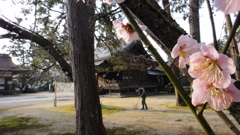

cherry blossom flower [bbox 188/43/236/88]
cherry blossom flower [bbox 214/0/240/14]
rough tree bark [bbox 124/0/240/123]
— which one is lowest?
cherry blossom flower [bbox 188/43/236/88]

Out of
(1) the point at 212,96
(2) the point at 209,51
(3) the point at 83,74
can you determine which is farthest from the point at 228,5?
(3) the point at 83,74

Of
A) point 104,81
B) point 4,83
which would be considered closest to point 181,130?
point 104,81

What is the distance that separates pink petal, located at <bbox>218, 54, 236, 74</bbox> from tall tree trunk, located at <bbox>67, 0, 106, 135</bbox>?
257cm

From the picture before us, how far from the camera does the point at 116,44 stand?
5055 millimetres

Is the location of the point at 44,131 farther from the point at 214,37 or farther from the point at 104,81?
the point at 104,81

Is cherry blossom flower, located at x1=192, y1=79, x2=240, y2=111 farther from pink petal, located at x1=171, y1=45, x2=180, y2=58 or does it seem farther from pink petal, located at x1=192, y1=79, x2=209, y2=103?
pink petal, located at x1=171, y1=45, x2=180, y2=58

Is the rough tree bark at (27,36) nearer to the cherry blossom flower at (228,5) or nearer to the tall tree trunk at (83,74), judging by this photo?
the tall tree trunk at (83,74)

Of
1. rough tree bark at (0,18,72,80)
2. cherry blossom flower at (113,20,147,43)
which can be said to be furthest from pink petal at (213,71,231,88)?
rough tree bark at (0,18,72,80)

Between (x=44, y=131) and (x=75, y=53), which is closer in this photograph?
(x=75, y=53)

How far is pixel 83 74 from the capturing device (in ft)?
9.12

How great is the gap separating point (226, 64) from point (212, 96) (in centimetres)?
10

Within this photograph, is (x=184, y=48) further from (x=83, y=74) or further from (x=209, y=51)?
(x=83, y=74)

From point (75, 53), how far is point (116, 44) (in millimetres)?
2389

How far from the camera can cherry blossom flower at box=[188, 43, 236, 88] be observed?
34cm
